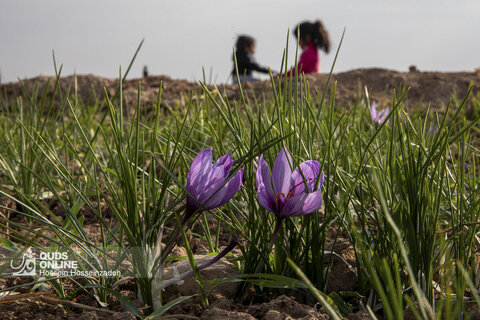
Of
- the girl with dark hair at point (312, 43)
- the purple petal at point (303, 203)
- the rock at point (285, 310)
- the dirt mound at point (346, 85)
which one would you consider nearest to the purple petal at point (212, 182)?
the purple petal at point (303, 203)

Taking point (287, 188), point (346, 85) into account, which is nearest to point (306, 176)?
point (287, 188)

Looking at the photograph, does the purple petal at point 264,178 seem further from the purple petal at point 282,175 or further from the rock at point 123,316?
the rock at point 123,316

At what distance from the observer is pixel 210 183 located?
84 centimetres

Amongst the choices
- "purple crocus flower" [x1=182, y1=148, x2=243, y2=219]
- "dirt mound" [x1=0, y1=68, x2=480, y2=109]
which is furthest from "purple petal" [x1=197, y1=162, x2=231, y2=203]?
"dirt mound" [x1=0, y1=68, x2=480, y2=109]

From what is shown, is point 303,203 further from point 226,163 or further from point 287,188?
point 226,163

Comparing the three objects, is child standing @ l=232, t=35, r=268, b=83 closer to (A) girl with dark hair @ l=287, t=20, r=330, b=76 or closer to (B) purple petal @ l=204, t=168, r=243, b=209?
(A) girl with dark hair @ l=287, t=20, r=330, b=76

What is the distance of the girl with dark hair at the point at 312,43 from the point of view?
7301mm

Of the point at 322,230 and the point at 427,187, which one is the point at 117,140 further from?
the point at 427,187

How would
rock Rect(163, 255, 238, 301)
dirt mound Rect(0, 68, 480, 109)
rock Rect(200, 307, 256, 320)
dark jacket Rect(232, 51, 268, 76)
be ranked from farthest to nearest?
dark jacket Rect(232, 51, 268, 76)
dirt mound Rect(0, 68, 480, 109)
rock Rect(163, 255, 238, 301)
rock Rect(200, 307, 256, 320)

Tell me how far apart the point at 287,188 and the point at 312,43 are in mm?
6950

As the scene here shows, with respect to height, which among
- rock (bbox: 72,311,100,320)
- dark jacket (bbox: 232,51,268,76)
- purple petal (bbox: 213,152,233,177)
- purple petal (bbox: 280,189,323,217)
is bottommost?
rock (bbox: 72,311,100,320)

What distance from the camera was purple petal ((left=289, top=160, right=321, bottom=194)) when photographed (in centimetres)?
85

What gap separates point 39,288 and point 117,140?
420 mm

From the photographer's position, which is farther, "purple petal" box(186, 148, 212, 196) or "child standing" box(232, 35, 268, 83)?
"child standing" box(232, 35, 268, 83)
